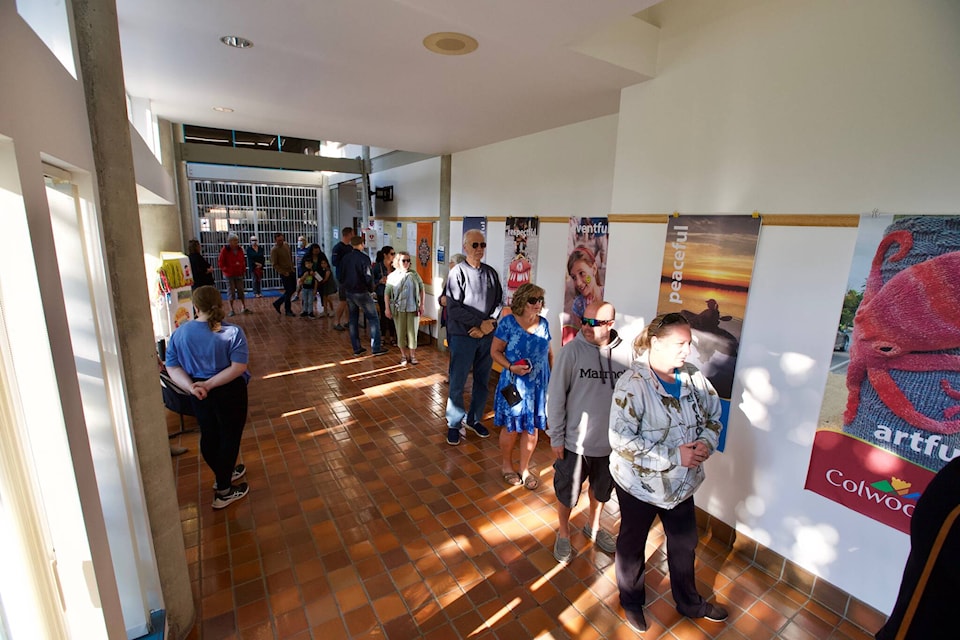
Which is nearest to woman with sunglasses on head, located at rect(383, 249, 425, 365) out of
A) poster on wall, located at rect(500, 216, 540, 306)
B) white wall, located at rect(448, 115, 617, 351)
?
white wall, located at rect(448, 115, 617, 351)

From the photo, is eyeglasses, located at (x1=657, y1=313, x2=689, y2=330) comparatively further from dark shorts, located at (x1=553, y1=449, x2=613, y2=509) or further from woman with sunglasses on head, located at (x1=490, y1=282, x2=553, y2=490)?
woman with sunglasses on head, located at (x1=490, y1=282, x2=553, y2=490)

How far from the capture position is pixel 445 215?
680 cm

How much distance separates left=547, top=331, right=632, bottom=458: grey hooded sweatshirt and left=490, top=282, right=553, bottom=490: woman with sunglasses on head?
0.64 m

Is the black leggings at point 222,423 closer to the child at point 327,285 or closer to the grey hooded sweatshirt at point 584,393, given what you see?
the grey hooded sweatshirt at point 584,393

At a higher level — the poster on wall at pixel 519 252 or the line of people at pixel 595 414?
the poster on wall at pixel 519 252

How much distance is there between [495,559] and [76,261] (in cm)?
259

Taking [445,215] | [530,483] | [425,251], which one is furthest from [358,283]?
[530,483]

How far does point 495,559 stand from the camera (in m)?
2.72

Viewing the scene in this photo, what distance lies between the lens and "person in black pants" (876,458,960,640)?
0.99m

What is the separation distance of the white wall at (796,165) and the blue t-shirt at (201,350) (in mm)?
2969

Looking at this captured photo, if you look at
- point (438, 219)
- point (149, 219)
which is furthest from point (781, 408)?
point (149, 219)

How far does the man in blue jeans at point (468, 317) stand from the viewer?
4.05 m

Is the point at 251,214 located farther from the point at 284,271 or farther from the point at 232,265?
the point at 284,271

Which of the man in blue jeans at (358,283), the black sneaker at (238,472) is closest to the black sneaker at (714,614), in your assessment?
the black sneaker at (238,472)
